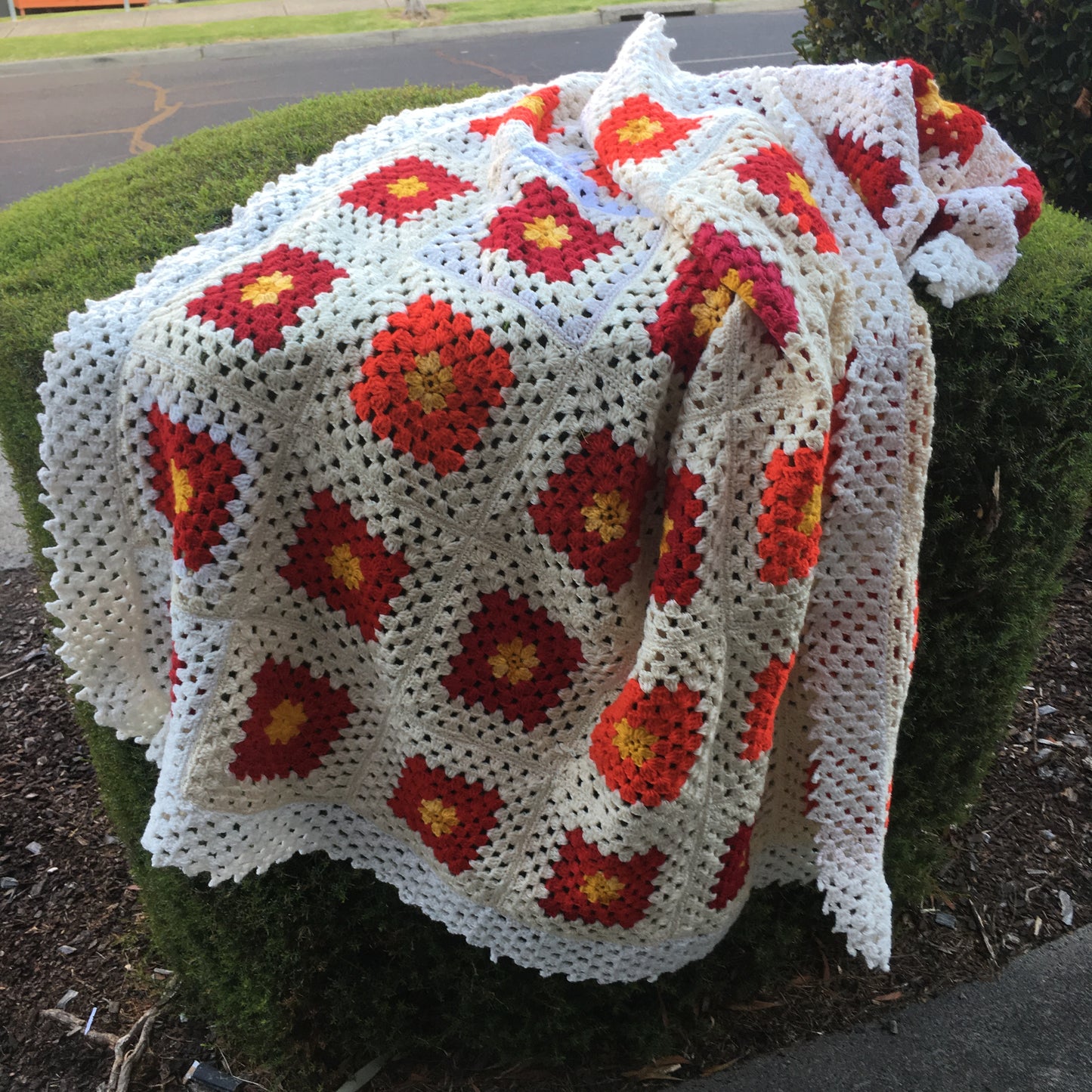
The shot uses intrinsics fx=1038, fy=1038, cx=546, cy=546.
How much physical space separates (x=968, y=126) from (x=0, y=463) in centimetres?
455

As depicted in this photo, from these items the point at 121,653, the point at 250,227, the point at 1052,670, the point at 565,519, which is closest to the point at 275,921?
the point at 121,653

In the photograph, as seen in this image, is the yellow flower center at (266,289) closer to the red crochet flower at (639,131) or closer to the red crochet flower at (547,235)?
the red crochet flower at (547,235)

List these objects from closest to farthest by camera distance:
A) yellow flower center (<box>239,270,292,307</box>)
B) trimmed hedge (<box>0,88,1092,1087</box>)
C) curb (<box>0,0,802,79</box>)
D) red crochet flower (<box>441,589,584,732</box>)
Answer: yellow flower center (<box>239,270,292,307</box>) → red crochet flower (<box>441,589,584,732</box>) → trimmed hedge (<box>0,88,1092,1087</box>) → curb (<box>0,0,802,79</box>)

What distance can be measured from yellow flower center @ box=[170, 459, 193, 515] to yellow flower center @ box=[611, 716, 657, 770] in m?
0.72

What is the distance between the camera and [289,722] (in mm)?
1729

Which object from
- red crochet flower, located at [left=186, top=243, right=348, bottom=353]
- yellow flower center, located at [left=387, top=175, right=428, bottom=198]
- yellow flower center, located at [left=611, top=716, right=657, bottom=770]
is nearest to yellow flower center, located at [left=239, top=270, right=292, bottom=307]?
red crochet flower, located at [left=186, top=243, right=348, bottom=353]

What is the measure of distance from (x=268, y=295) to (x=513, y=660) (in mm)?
679

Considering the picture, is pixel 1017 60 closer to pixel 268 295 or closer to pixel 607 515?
pixel 607 515

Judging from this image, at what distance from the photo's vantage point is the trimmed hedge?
6.46 feet

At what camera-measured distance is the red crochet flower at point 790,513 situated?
1.44 metres

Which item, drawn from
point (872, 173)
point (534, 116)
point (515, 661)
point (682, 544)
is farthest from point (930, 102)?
point (515, 661)

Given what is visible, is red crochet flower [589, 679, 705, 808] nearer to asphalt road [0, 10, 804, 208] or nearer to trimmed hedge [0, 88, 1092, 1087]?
trimmed hedge [0, 88, 1092, 1087]

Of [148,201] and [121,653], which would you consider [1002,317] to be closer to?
[121,653]

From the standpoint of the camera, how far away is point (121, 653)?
172 centimetres
